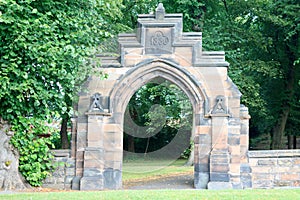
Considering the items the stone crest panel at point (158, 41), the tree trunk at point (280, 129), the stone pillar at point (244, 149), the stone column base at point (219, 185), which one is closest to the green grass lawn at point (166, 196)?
the stone column base at point (219, 185)

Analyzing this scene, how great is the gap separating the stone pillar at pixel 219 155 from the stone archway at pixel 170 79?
0.03 m

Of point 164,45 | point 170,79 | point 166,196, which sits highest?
point 164,45

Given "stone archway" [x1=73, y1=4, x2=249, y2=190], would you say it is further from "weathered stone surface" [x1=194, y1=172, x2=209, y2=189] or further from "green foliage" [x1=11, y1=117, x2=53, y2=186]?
"green foliage" [x1=11, y1=117, x2=53, y2=186]

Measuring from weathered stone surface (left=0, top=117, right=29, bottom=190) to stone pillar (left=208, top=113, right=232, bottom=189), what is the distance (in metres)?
5.15

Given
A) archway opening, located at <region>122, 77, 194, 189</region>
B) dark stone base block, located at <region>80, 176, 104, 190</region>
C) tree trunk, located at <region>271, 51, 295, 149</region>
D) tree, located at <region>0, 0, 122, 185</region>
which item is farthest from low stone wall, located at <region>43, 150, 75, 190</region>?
tree trunk, located at <region>271, 51, 295, 149</region>

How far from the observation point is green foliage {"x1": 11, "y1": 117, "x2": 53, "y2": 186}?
11.1 meters

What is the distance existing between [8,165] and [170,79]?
501 cm

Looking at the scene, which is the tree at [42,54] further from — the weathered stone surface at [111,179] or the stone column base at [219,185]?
the stone column base at [219,185]

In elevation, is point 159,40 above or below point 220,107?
above

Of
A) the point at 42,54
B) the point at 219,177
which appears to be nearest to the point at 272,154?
the point at 219,177

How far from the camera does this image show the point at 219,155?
1152cm

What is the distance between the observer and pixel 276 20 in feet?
59.4

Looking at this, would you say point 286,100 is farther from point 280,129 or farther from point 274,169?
point 274,169

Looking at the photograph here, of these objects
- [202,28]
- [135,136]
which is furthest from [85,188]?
[135,136]
